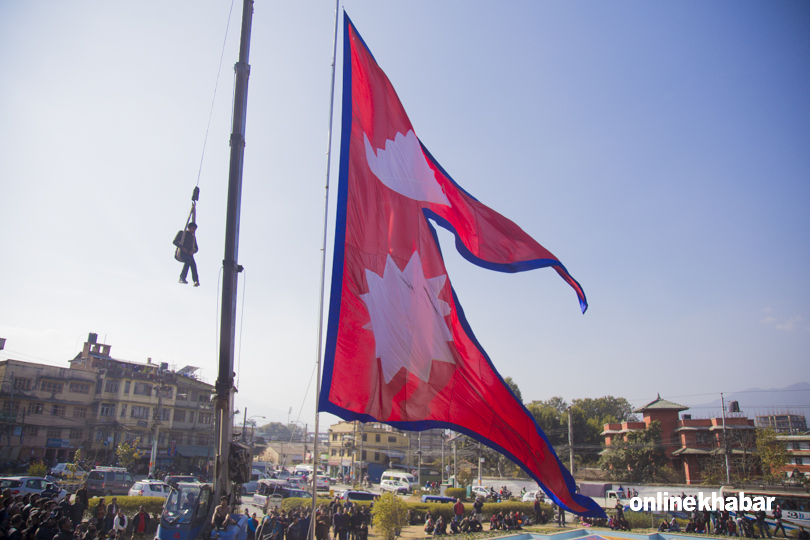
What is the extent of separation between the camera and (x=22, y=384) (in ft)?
163

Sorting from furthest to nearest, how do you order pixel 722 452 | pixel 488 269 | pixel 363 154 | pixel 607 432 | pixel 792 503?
pixel 607 432 < pixel 722 452 < pixel 792 503 < pixel 488 269 < pixel 363 154

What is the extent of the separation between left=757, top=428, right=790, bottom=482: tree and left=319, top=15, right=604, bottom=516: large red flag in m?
45.1

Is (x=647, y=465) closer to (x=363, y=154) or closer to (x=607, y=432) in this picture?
(x=607, y=432)

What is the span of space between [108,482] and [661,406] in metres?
49.9

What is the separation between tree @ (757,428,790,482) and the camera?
43.0m

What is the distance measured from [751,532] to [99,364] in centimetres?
5911

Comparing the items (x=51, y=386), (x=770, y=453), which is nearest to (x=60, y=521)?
(x=770, y=453)

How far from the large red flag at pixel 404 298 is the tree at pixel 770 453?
45150mm

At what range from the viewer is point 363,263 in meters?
7.47

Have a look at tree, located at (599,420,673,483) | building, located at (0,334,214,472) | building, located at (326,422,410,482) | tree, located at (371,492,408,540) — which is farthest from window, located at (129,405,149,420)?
tree, located at (599,420,673,483)

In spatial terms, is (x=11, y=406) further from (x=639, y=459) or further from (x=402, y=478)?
(x=639, y=459)

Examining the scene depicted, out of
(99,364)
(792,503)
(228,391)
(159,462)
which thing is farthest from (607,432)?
(228,391)

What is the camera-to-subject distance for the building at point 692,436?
160 ft

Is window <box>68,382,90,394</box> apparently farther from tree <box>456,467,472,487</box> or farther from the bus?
the bus
